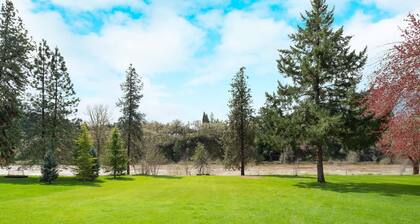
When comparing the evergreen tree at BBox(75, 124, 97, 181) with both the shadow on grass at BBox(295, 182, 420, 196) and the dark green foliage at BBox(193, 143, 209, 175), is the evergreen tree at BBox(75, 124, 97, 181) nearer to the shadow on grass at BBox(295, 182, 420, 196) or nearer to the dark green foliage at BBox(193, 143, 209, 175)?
the dark green foliage at BBox(193, 143, 209, 175)

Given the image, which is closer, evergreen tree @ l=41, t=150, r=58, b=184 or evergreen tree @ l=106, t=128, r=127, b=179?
evergreen tree @ l=41, t=150, r=58, b=184

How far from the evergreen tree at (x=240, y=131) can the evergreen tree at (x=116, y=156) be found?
11.7 metres

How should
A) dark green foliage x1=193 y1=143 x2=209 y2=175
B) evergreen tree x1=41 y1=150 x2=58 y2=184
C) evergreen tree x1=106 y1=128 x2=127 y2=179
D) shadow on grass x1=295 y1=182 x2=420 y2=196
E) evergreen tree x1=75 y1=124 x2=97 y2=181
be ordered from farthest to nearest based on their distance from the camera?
dark green foliage x1=193 y1=143 x2=209 y2=175 → evergreen tree x1=106 y1=128 x2=127 y2=179 → evergreen tree x1=75 y1=124 x2=97 y2=181 → evergreen tree x1=41 y1=150 x2=58 y2=184 → shadow on grass x1=295 y1=182 x2=420 y2=196

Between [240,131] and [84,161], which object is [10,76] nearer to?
[84,161]

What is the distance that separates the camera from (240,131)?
1927 inches

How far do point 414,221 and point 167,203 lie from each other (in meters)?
9.86

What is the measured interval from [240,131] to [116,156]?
14.1 m

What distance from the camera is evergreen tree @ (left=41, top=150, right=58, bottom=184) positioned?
35.6m

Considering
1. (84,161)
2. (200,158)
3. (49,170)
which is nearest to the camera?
(49,170)

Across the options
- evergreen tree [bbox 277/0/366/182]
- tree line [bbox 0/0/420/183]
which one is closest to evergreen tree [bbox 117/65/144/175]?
tree line [bbox 0/0/420/183]

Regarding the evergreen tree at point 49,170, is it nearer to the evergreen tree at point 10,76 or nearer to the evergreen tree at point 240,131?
the evergreen tree at point 10,76

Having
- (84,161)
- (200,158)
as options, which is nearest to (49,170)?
(84,161)

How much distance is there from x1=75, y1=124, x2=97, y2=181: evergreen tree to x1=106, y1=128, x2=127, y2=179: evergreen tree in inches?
156

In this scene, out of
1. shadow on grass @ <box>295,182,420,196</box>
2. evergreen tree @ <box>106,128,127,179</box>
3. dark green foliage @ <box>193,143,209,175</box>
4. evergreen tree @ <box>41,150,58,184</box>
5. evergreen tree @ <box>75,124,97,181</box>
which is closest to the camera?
shadow on grass @ <box>295,182,420,196</box>
